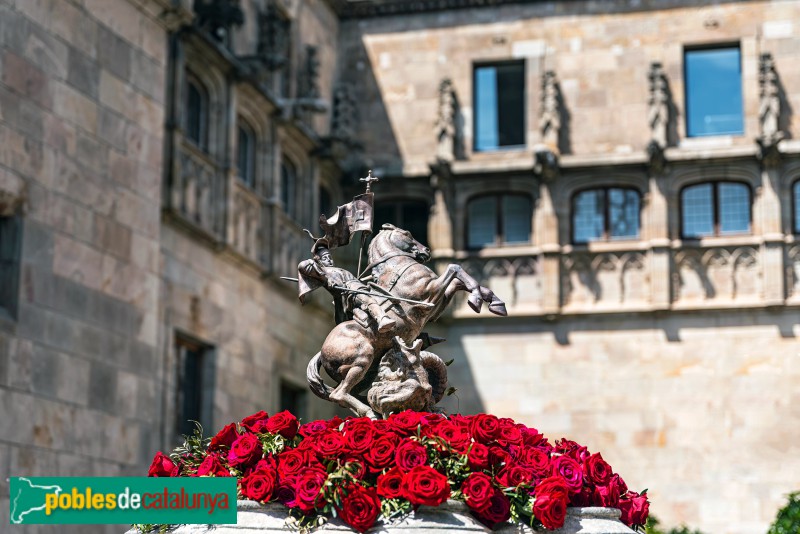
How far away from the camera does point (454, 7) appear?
3044 centimetres

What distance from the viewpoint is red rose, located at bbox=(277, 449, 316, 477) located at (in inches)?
349

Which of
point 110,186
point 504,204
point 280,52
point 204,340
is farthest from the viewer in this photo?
point 504,204

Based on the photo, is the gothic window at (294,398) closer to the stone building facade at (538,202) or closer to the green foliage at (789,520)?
the stone building facade at (538,202)

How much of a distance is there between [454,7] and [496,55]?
1353 mm

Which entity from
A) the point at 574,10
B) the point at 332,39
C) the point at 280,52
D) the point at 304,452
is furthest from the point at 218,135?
the point at 304,452

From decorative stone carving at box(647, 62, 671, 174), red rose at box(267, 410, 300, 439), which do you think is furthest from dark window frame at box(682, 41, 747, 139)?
red rose at box(267, 410, 300, 439)

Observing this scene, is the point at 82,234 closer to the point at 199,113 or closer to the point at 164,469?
the point at 199,113

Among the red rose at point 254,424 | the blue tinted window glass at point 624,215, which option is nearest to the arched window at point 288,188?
the blue tinted window glass at point 624,215

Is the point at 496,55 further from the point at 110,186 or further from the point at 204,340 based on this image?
the point at 110,186

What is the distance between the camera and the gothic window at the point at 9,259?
56.9 ft

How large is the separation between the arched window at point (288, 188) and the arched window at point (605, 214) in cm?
546

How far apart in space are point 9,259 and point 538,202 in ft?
44.5

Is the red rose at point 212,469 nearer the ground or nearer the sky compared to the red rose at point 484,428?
nearer the ground

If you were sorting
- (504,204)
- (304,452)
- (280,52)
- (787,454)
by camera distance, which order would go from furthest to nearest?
1. (504,204)
2. (787,454)
3. (280,52)
4. (304,452)
